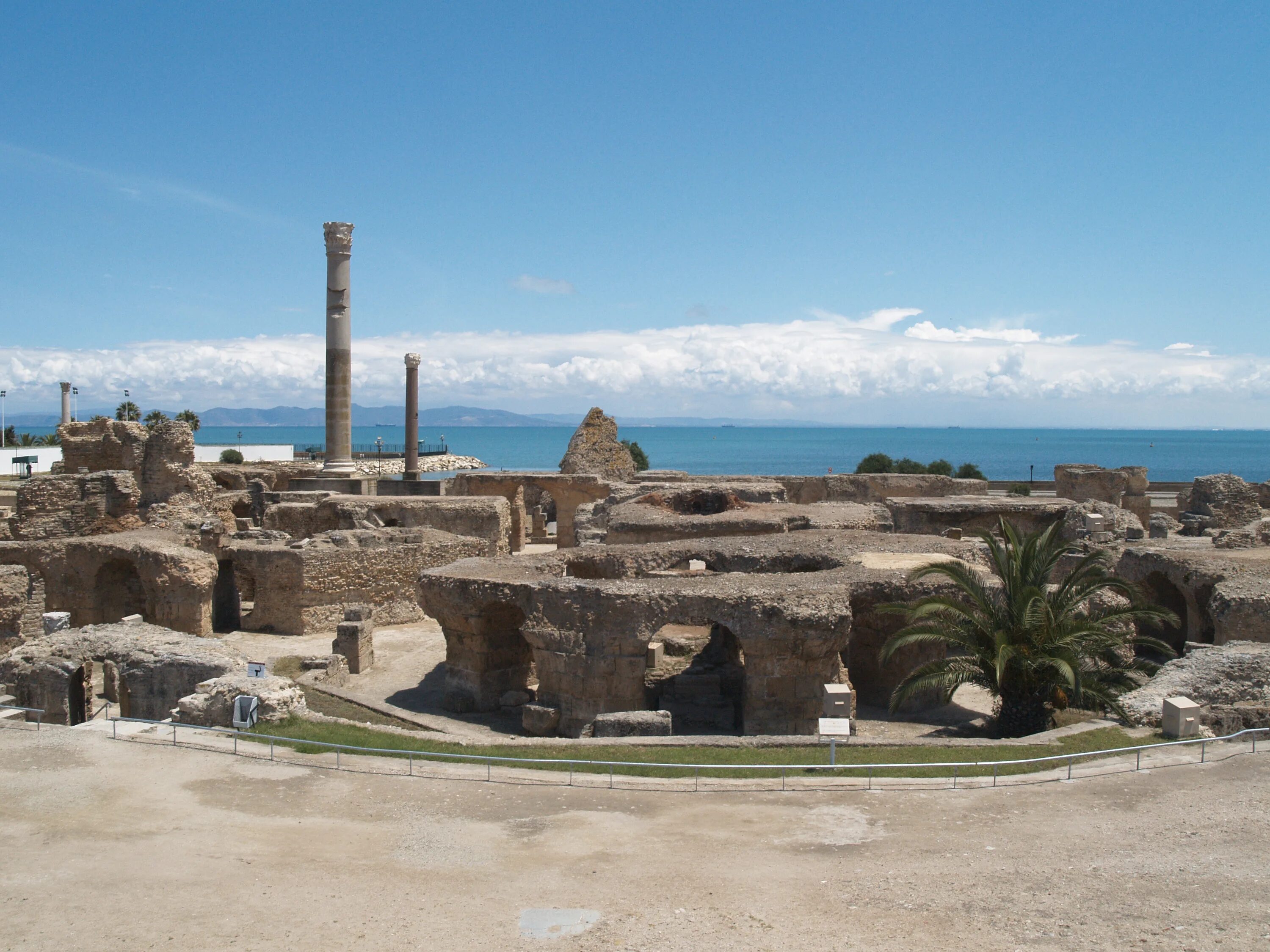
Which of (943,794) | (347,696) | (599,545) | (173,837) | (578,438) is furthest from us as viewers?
(578,438)

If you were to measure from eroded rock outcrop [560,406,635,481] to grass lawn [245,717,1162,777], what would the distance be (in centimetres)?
2920

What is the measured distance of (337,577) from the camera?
24.5 metres

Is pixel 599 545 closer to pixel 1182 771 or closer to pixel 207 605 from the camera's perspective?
pixel 207 605

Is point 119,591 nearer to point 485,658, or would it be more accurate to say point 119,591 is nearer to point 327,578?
point 327,578

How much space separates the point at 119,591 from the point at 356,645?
Result: 7408 millimetres

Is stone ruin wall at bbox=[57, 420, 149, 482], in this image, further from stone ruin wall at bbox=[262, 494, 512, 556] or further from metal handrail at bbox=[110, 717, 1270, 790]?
metal handrail at bbox=[110, 717, 1270, 790]

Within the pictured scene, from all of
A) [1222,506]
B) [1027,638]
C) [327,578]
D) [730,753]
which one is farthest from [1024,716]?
[1222,506]

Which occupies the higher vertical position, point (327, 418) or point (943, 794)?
point (327, 418)

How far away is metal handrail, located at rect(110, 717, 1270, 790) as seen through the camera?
10.9 meters

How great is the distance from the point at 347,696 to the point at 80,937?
10.2m

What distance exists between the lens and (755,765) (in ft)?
38.9

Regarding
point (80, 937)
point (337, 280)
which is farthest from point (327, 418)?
point (80, 937)

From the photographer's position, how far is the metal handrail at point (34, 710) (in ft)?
41.3

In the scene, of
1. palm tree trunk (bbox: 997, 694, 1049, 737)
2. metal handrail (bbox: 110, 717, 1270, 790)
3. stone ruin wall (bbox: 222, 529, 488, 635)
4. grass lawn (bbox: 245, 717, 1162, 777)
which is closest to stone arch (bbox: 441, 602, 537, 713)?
grass lawn (bbox: 245, 717, 1162, 777)
